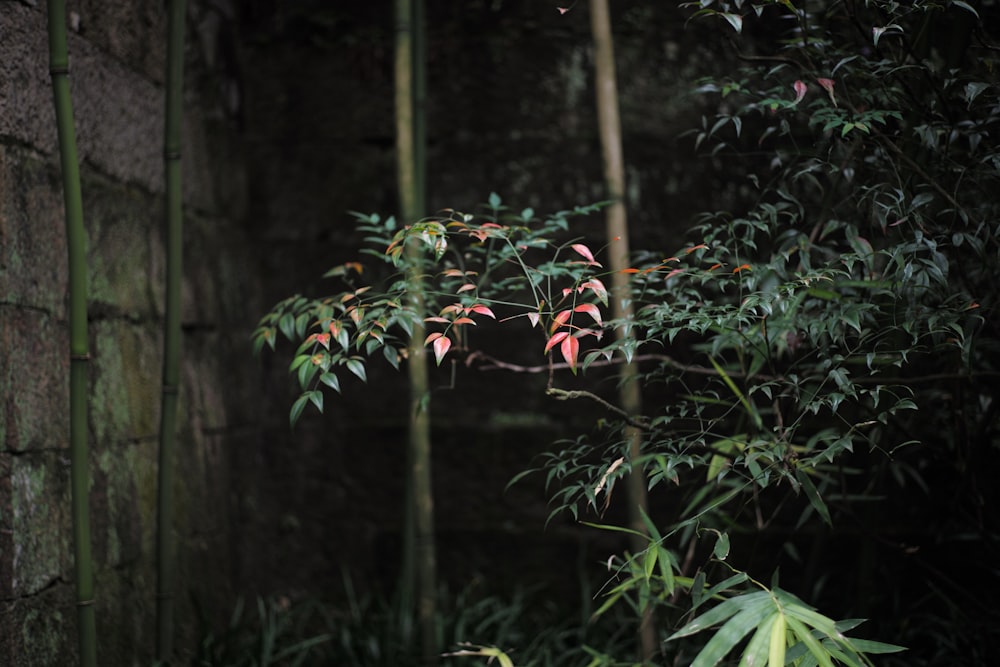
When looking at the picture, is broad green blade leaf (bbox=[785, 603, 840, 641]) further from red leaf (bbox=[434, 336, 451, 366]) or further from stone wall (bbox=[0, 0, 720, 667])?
stone wall (bbox=[0, 0, 720, 667])

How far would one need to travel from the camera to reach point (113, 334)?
1.89m

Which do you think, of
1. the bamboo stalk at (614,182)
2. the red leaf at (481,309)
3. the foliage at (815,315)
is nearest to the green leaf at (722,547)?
the foliage at (815,315)

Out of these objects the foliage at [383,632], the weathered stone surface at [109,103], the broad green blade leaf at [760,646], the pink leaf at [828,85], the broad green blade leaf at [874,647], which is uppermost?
the weathered stone surface at [109,103]

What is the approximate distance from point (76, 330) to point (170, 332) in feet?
1.21

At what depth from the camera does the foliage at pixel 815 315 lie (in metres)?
1.32

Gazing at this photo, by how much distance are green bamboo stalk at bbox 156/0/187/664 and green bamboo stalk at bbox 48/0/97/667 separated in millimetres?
345

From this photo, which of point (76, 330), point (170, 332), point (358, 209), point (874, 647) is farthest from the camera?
point (358, 209)

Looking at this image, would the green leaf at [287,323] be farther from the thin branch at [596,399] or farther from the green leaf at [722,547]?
the green leaf at [722,547]

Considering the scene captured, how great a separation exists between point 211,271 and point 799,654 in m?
1.71

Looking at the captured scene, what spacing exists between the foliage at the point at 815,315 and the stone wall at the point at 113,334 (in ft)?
1.42

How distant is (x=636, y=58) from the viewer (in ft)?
8.09

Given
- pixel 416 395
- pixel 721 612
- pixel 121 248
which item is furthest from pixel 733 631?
pixel 121 248

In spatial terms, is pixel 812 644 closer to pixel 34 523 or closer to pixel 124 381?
pixel 34 523

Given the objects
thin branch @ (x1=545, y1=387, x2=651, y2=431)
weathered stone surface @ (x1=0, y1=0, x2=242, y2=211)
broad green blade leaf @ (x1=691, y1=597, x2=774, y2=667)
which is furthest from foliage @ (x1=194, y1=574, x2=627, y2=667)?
weathered stone surface @ (x1=0, y1=0, x2=242, y2=211)
